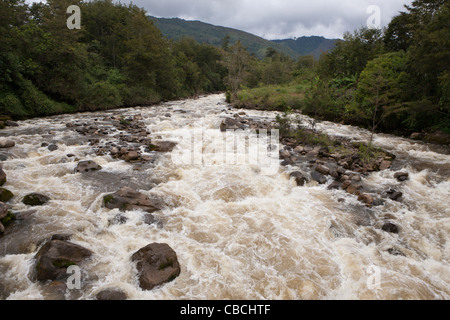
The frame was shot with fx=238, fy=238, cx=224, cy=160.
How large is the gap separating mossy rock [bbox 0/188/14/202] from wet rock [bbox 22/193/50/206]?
18.3 inches

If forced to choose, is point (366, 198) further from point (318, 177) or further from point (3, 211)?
point (3, 211)

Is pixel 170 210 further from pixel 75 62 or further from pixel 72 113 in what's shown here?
pixel 75 62

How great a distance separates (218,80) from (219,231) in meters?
66.2

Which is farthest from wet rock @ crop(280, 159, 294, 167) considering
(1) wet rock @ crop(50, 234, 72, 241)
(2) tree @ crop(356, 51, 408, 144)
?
(1) wet rock @ crop(50, 234, 72, 241)

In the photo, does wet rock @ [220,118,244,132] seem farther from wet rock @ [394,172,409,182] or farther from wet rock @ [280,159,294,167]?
wet rock @ [394,172,409,182]

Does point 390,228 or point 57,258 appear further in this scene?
point 390,228

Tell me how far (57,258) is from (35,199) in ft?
9.72

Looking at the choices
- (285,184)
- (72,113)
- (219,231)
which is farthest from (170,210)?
(72,113)

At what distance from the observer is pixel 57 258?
4348 millimetres

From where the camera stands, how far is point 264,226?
620 cm

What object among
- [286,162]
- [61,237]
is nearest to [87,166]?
[61,237]

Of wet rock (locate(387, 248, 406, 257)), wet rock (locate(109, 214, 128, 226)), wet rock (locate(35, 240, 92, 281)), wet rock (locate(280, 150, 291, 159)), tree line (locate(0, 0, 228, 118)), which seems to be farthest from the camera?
tree line (locate(0, 0, 228, 118))

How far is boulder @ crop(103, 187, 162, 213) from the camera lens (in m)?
6.53

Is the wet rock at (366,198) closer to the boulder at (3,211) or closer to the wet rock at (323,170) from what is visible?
the wet rock at (323,170)
